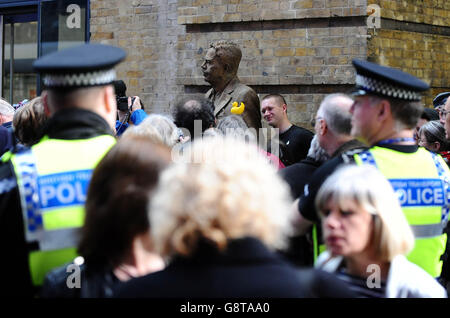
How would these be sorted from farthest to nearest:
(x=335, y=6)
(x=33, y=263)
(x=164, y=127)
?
(x=335, y=6), (x=164, y=127), (x=33, y=263)

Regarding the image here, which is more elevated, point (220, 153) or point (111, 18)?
point (111, 18)

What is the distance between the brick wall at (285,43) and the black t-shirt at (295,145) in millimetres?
1679

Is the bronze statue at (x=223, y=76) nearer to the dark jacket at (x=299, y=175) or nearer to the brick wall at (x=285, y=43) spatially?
the brick wall at (x=285, y=43)

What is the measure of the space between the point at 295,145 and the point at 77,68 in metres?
4.27

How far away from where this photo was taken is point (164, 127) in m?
4.06

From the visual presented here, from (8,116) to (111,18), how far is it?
14.1 feet

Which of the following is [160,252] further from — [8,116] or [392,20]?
[392,20]

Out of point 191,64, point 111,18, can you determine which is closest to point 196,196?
point 191,64

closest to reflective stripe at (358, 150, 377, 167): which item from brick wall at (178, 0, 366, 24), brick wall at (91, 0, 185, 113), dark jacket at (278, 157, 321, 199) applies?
dark jacket at (278, 157, 321, 199)

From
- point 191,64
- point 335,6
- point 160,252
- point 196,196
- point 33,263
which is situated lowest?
point 33,263

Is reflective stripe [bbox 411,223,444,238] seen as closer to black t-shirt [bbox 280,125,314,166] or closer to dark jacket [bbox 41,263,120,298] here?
dark jacket [bbox 41,263,120,298]

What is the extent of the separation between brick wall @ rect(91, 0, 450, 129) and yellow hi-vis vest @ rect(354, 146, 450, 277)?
5269mm

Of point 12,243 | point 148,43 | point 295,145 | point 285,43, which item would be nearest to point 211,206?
point 12,243

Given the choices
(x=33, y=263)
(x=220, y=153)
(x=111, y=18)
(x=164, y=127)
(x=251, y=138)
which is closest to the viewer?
(x=220, y=153)
